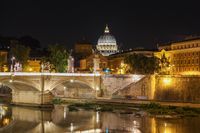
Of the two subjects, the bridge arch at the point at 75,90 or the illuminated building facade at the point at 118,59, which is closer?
the bridge arch at the point at 75,90

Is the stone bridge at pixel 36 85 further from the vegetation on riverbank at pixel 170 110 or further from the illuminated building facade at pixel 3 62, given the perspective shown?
the illuminated building facade at pixel 3 62

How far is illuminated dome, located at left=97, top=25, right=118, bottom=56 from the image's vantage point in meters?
118

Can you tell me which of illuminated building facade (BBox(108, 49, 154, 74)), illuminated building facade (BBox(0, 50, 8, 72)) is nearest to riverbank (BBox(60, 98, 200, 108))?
illuminated building facade (BBox(0, 50, 8, 72))

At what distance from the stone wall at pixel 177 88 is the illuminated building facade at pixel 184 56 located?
574 inches

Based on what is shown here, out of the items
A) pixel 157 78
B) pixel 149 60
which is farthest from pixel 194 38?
pixel 157 78

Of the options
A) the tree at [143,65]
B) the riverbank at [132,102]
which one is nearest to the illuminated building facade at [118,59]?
the tree at [143,65]

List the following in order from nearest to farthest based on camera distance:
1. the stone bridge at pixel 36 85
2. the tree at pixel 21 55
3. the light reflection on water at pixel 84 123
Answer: the light reflection on water at pixel 84 123 → the stone bridge at pixel 36 85 → the tree at pixel 21 55

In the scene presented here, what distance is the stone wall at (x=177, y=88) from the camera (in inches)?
2035

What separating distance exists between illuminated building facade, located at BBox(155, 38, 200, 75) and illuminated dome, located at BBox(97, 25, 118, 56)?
41.4 metres

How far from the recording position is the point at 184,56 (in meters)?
72.0

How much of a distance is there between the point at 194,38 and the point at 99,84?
2115 centimetres

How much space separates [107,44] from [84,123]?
79315 mm

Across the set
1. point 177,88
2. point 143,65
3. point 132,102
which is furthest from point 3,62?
point 177,88

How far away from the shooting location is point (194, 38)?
2783 inches
